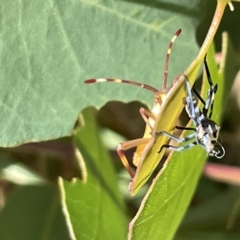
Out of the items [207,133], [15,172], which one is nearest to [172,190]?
[207,133]

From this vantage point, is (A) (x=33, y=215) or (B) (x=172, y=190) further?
(A) (x=33, y=215)

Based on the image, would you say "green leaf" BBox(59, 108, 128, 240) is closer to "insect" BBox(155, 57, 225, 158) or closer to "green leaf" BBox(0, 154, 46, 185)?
"insect" BBox(155, 57, 225, 158)

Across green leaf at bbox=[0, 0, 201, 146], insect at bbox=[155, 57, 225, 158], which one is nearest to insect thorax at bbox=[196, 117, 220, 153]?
insect at bbox=[155, 57, 225, 158]

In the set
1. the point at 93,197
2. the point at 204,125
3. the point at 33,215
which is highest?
the point at 204,125

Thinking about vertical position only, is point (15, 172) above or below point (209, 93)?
below

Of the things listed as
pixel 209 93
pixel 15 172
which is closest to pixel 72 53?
pixel 209 93

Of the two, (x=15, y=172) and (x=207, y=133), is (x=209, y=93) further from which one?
(x=15, y=172)

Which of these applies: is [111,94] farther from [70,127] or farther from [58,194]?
[58,194]
